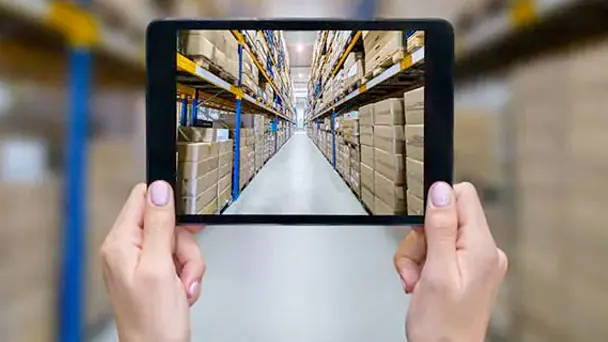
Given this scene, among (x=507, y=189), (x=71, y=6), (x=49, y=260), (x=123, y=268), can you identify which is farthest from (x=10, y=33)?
(x=507, y=189)

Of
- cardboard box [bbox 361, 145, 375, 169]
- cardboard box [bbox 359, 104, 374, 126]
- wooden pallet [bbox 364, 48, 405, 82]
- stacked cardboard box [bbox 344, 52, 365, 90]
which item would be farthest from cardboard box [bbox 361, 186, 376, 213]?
stacked cardboard box [bbox 344, 52, 365, 90]

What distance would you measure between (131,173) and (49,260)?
0.45m

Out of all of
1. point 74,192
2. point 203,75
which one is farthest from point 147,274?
point 203,75

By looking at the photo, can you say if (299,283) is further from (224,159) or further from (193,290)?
(193,290)

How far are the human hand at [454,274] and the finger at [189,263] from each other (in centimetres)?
26

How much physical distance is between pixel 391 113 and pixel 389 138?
11 centimetres

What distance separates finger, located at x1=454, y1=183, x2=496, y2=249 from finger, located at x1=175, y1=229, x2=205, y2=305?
1.06ft

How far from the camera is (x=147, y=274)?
0.43 metres

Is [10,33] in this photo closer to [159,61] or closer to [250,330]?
[159,61]

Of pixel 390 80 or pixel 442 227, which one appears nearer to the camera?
pixel 442 227

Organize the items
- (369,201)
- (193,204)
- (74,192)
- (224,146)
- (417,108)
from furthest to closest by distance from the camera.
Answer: (224,146) → (74,192) → (369,201) → (417,108) → (193,204)

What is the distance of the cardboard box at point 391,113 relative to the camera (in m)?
1.62

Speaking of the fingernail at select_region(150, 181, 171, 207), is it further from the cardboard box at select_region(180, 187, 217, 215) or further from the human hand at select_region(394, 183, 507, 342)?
the human hand at select_region(394, 183, 507, 342)

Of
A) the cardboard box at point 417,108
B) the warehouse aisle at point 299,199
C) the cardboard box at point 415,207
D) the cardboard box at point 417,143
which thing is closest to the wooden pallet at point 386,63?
the cardboard box at point 417,108
